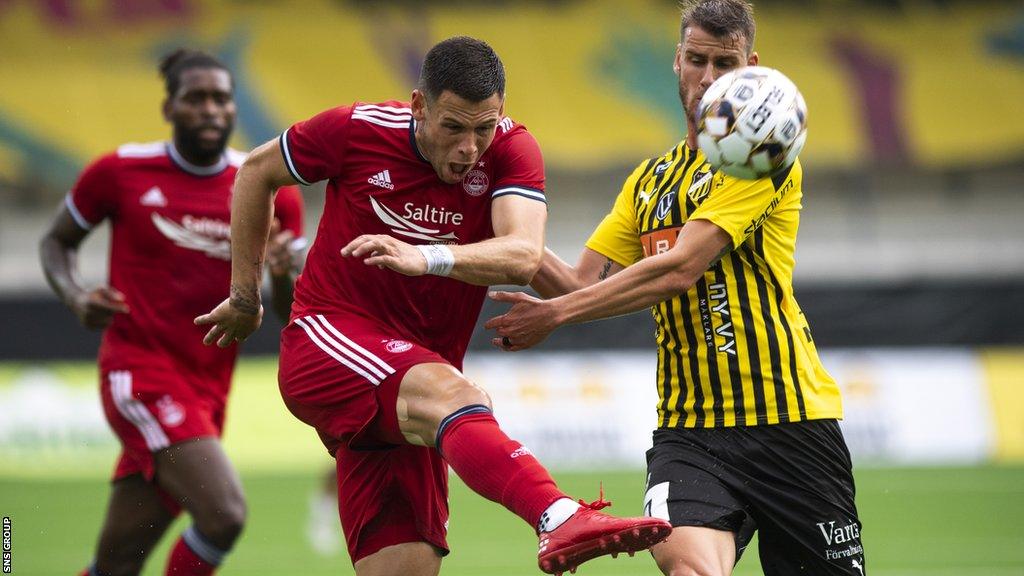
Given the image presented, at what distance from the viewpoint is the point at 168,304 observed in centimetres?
702

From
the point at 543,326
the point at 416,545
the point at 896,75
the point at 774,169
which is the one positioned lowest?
the point at 416,545

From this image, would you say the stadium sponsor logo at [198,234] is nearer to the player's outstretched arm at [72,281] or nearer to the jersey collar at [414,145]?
the player's outstretched arm at [72,281]

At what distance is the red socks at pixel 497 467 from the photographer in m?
4.22

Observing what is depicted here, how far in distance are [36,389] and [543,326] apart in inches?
468

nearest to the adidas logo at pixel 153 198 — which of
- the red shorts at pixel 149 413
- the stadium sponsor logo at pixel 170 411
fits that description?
the red shorts at pixel 149 413

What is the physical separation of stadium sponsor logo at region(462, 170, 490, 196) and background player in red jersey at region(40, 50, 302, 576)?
5.99 feet

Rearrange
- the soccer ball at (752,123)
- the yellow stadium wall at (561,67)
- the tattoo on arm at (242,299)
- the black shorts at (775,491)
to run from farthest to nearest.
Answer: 1. the yellow stadium wall at (561,67)
2. the tattoo on arm at (242,299)
3. the black shorts at (775,491)
4. the soccer ball at (752,123)

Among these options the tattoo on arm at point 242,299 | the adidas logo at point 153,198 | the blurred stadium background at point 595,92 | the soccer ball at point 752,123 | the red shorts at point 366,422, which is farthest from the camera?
the blurred stadium background at point 595,92

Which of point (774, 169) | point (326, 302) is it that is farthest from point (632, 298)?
point (326, 302)

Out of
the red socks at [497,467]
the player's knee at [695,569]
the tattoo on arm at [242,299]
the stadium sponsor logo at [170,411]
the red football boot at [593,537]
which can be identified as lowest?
the player's knee at [695,569]

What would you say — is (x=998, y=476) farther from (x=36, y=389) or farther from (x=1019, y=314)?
(x=36, y=389)

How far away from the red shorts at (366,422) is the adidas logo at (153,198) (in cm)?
237

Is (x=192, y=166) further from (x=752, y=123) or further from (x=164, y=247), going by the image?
(x=752, y=123)

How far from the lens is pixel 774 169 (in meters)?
4.67
